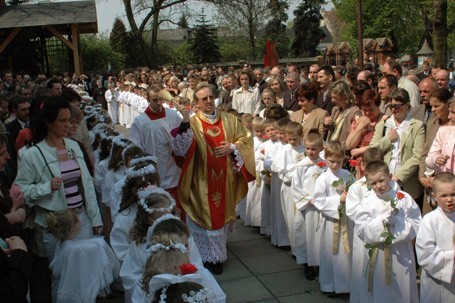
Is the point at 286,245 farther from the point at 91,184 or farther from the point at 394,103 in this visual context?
the point at 91,184

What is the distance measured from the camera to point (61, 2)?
27.8 meters

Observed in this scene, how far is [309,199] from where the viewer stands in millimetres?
6246

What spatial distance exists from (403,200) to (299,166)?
5.40ft

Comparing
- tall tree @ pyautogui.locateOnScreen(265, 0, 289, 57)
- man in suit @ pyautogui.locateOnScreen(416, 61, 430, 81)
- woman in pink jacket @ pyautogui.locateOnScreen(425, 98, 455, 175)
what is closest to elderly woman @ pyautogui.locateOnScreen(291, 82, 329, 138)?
woman in pink jacket @ pyautogui.locateOnScreen(425, 98, 455, 175)

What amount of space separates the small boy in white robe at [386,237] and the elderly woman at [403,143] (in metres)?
1.03

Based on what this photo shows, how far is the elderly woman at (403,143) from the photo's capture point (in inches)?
238

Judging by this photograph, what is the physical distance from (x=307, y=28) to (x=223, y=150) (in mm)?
60802

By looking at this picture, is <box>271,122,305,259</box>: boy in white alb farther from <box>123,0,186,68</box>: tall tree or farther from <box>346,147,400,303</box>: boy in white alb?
<box>123,0,186,68</box>: tall tree

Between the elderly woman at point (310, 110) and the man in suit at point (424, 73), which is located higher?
the man in suit at point (424, 73)

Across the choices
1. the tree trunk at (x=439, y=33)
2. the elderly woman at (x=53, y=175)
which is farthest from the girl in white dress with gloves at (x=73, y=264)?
the tree trunk at (x=439, y=33)

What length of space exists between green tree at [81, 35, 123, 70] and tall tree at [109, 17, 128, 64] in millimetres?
4178

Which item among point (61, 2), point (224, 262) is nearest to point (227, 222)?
point (224, 262)

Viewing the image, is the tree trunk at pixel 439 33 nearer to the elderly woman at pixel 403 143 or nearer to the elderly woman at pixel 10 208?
the elderly woman at pixel 403 143

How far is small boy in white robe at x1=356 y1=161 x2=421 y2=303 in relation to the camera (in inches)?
193
